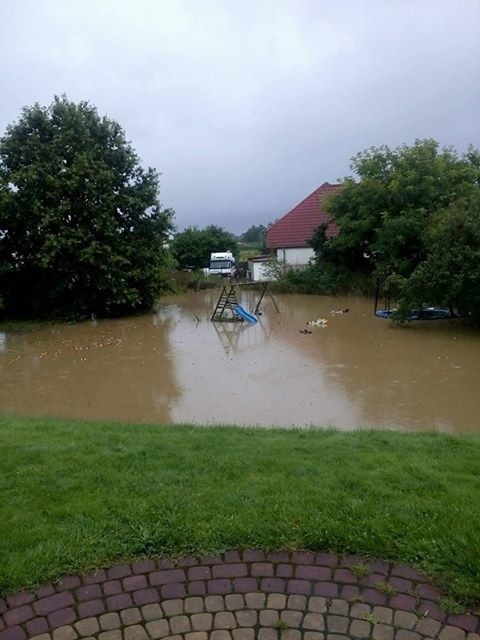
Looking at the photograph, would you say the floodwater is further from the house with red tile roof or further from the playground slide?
the house with red tile roof

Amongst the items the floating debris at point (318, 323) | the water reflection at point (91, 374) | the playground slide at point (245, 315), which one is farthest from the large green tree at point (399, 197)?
the water reflection at point (91, 374)

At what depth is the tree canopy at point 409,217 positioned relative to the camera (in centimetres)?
1516

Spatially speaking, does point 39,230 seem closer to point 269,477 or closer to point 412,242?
point 412,242

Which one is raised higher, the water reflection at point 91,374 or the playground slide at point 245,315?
the playground slide at point 245,315

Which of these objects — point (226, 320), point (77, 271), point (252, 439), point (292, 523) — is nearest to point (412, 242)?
point (226, 320)

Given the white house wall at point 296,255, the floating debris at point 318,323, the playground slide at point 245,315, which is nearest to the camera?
the floating debris at point 318,323

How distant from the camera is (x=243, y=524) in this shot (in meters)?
3.11

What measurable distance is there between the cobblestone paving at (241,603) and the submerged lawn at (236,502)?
13 cm

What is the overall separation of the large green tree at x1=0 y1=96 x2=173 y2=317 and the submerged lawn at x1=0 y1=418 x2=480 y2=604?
15.7 metres

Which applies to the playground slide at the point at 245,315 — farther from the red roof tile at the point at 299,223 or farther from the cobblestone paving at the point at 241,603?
the cobblestone paving at the point at 241,603

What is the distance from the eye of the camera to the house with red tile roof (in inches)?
1331

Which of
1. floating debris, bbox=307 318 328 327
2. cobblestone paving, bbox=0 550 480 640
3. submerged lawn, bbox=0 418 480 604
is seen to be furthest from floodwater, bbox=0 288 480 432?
cobblestone paving, bbox=0 550 480 640

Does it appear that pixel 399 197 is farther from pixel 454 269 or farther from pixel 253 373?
pixel 253 373

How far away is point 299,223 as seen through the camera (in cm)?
3512
